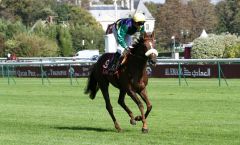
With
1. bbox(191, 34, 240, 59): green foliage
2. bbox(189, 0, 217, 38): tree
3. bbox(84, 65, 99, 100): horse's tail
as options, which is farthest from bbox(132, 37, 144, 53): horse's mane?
bbox(189, 0, 217, 38): tree

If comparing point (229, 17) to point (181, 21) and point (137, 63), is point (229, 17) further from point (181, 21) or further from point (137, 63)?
point (137, 63)

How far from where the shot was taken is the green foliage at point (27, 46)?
68.3 m

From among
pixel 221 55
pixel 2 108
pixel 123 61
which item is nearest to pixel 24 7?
pixel 221 55

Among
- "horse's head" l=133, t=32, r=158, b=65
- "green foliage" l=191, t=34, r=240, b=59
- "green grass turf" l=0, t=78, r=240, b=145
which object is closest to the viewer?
"green grass turf" l=0, t=78, r=240, b=145

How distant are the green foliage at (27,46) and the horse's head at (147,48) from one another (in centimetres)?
5684

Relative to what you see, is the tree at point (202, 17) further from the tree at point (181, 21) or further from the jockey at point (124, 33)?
the jockey at point (124, 33)

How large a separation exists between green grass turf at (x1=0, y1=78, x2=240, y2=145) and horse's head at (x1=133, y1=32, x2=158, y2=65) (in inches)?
54.9

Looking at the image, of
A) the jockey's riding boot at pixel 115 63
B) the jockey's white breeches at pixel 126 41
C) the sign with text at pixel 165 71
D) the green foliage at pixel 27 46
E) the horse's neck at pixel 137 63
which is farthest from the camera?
the green foliage at pixel 27 46

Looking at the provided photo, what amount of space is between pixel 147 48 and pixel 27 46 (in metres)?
57.7

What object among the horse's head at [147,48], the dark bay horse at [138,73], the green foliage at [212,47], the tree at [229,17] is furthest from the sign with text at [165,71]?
the tree at [229,17]

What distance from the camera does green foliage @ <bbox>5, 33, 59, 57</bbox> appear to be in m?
68.3

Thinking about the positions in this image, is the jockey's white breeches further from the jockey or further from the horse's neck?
the horse's neck

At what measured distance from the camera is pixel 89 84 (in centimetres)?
1388

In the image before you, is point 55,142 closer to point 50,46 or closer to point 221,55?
point 221,55
